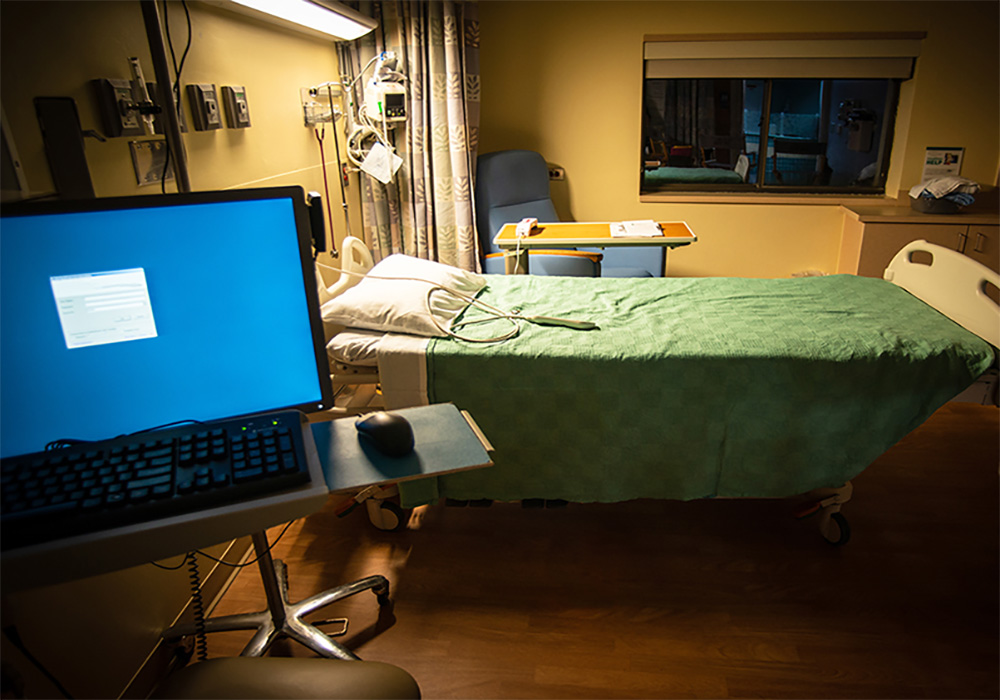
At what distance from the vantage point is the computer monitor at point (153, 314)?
979mm

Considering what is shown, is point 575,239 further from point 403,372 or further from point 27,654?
point 27,654

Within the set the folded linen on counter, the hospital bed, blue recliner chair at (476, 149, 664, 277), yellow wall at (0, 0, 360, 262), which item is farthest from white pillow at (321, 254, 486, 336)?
the folded linen on counter

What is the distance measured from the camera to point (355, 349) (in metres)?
1.86

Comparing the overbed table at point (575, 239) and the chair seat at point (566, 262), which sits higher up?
the overbed table at point (575, 239)

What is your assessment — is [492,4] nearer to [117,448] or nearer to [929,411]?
[929,411]

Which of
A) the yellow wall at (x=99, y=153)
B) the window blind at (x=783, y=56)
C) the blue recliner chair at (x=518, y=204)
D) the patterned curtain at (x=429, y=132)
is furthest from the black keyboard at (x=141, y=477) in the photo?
the window blind at (x=783, y=56)

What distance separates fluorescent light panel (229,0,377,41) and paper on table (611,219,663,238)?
1423mm

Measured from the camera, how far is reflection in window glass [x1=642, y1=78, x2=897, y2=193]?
4031 millimetres

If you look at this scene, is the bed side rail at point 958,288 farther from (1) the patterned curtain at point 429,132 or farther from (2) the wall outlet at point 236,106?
(2) the wall outlet at point 236,106

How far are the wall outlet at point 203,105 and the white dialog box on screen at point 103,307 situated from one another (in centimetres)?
110

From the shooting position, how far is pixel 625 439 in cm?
183

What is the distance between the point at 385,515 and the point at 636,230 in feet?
5.91

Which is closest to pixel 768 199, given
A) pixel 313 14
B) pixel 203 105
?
pixel 313 14

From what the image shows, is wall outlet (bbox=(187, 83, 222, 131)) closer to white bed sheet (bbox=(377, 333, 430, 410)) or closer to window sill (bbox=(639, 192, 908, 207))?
white bed sheet (bbox=(377, 333, 430, 410))
